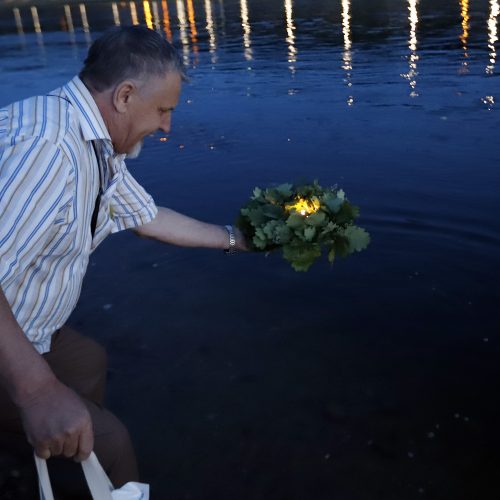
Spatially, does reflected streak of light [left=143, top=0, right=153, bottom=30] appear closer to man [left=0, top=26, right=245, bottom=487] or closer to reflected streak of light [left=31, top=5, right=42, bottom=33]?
reflected streak of light [left=31, top=5, right=42, bottom=33]

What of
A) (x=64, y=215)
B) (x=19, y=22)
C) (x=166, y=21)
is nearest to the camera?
(x=64, y=215)

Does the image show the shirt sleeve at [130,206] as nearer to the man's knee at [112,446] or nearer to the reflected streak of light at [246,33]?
the man's knee at [112,446]

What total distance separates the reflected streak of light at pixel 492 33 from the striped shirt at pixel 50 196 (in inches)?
563

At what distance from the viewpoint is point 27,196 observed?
7.25 feet

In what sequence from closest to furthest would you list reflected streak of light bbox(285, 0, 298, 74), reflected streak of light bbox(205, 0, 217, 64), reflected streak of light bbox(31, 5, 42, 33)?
reflected streak of light bbox(285, 0, 298, 74), reflected streak of light bbox(205, 0, 217, 64), reflected streak of light bbox(31, 5, 42, 33)

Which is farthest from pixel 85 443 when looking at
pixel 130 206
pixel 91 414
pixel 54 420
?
pixel 130 206

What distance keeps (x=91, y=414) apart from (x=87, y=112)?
133cm

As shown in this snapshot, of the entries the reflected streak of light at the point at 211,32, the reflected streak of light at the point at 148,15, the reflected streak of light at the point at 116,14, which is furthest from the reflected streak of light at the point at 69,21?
the reflected streak of light at the point at 211,32

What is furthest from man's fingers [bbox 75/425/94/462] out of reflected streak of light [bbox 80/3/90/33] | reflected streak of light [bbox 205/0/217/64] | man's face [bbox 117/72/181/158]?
reflected streak of light [bbox 80/3/90/33]

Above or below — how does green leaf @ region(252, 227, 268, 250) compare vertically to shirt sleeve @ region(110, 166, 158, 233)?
below

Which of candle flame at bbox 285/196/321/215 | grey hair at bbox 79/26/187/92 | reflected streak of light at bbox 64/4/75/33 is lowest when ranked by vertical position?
reflected streak of light at bbox 64/4/75/33

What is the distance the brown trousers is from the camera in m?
2.72

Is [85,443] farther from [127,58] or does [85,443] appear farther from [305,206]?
[305,206]

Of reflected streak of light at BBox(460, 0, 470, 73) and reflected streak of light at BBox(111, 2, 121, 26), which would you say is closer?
reflected streak of light at BBox(460, 0, 470, 73)
